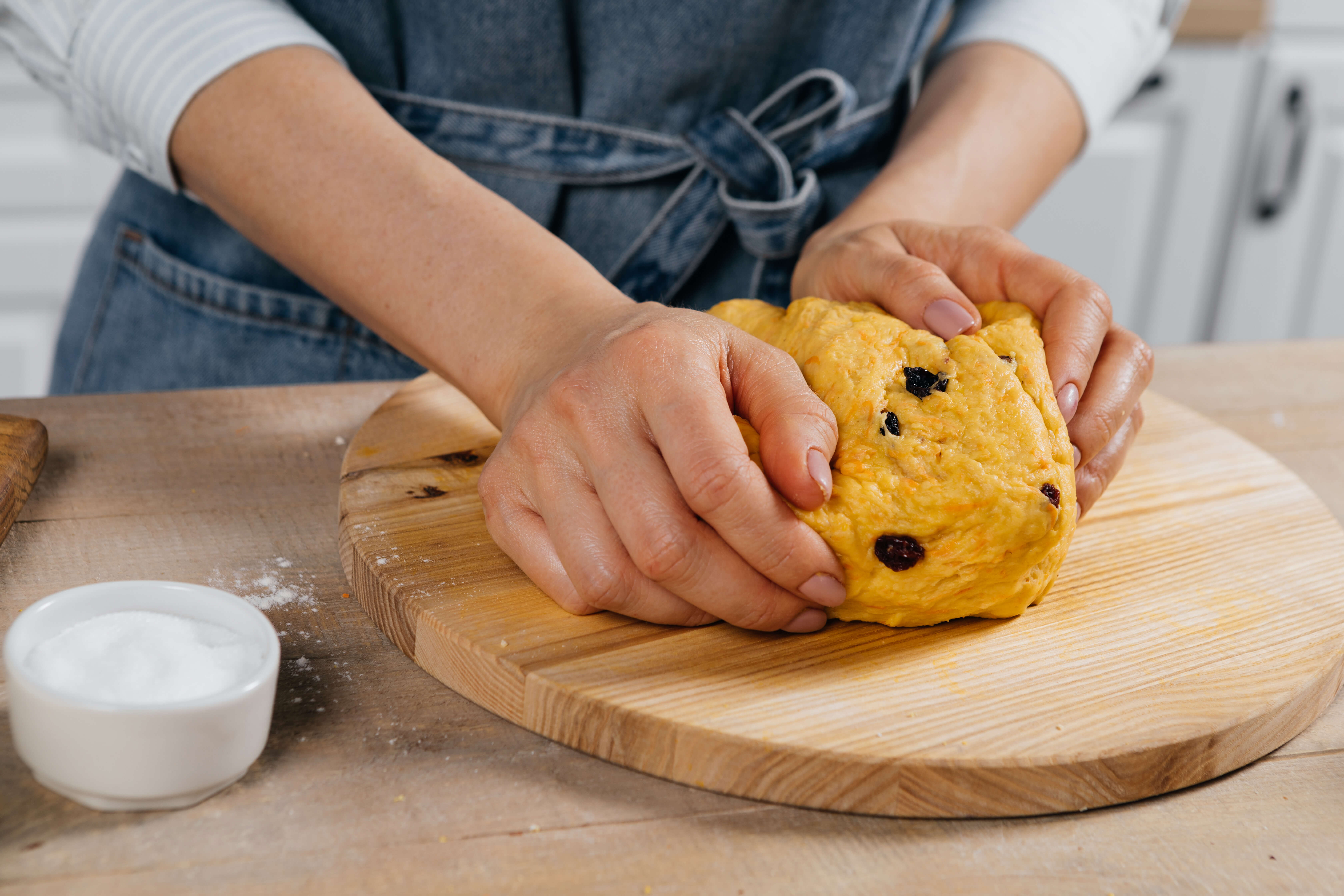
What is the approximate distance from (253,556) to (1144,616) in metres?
0.73

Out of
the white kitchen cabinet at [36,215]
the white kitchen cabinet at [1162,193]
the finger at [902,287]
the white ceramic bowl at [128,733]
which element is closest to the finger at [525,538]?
the white ceramic bowl at [128,733]

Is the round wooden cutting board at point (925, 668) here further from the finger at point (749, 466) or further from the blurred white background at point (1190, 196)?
the blurred white background at point (1190, 196)

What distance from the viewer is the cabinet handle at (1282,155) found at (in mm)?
2629

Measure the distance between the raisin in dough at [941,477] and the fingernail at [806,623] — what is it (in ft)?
0.06

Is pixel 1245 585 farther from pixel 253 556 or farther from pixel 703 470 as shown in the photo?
pixel 253 556

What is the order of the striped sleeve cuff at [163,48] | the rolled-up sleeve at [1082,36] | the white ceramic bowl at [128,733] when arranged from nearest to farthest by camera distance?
1. the white ceramic bowl at [128,733]
2. the striped sleeve cuff at [163,48]
3. the rolled-up sleeve at [1082,36]

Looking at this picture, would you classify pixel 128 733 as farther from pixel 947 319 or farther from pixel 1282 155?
pixel 1282 155

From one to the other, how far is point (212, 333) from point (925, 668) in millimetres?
1000

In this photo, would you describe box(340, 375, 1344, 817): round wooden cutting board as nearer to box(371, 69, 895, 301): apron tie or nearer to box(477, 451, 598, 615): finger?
box(477, 451, 598, 615): finger

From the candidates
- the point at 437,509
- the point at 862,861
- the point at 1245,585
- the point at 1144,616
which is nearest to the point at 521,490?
the point at 437,509

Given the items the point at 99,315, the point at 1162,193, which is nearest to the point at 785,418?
the point at 99,315

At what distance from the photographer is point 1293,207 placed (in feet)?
9.07

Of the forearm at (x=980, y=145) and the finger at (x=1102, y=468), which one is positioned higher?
the forearm at (x=980, y=145)

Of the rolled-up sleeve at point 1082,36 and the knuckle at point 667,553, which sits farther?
the rolled-up sleeve at point 1082,36
